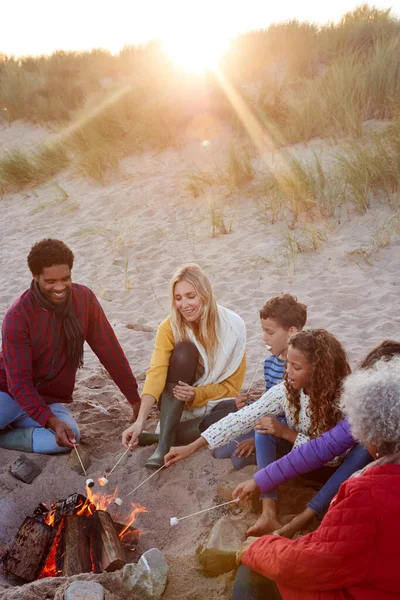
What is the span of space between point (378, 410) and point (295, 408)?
1235 mm

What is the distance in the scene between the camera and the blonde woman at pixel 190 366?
3.72m

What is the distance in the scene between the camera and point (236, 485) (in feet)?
10.6

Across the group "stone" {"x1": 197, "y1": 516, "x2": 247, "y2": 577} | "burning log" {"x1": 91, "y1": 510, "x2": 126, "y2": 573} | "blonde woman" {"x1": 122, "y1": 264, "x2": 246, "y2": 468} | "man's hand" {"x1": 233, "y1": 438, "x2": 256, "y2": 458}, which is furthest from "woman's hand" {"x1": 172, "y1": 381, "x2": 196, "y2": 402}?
"stone" {"x1": 197, "y1": 516, "x2": 247, "y2": 577}

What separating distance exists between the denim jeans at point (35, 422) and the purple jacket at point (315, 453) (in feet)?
5.46

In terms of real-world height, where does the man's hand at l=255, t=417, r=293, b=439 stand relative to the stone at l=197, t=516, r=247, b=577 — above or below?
above

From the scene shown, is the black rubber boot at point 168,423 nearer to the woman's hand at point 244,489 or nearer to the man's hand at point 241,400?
the man's hand at point 241,400

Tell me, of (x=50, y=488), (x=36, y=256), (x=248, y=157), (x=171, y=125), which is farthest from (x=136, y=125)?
(x=50, y=488)

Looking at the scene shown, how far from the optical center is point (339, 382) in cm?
292

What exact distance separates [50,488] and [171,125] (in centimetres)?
797

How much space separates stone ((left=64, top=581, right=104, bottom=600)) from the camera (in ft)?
7.91

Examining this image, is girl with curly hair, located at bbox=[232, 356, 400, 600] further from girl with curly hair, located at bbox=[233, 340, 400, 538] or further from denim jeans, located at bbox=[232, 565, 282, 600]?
girl with curly hair, located at bbox=[233, 340, 400, 538]

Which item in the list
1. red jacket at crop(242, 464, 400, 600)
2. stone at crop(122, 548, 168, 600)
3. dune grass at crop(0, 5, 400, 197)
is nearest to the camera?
red jacket at crop(242, 464, 400, 600)

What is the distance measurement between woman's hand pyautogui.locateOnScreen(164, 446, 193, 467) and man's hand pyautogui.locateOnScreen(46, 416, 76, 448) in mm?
622

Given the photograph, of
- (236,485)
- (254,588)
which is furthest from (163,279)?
(254,588)
